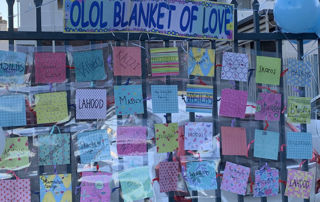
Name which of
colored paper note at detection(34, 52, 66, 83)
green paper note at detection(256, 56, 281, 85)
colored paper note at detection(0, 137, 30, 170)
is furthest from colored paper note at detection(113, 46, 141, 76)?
green paper note at detection(256, 56, 281, 85)

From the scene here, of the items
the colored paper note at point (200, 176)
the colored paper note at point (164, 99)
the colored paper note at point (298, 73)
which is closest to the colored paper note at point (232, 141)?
the colored paper note at point (200, 176)

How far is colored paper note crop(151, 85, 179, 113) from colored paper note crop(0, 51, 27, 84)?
102 cm

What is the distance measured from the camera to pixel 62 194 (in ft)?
Result: 9.55

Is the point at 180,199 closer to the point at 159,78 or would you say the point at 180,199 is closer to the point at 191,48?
the point at 159,78

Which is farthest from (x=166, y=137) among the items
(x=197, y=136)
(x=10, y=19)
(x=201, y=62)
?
(x=10, y=19)

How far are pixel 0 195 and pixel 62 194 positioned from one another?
0.45 metres

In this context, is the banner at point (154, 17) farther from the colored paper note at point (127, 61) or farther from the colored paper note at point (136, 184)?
the colored paper note at point (136, 184)

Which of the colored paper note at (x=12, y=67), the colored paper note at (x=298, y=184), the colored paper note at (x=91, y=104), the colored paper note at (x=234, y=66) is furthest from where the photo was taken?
the colored paper note at (x=298, y=184)

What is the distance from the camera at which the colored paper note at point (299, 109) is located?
331 cm

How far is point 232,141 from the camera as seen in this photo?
10.4ft

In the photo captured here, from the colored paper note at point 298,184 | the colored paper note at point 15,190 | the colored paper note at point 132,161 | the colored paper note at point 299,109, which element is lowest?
the colored paper note at point 298,184

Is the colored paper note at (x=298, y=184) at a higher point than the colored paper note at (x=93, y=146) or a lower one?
lower

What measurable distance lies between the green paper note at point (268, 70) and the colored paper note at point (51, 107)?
1.64m

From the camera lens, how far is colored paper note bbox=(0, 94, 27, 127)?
2805 mm
